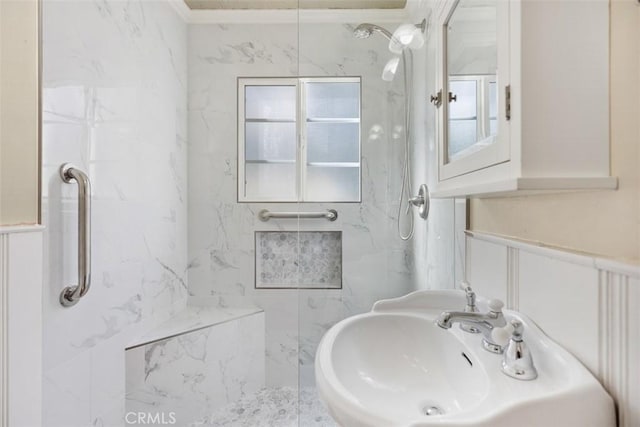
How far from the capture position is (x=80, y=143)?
A: 1.19m

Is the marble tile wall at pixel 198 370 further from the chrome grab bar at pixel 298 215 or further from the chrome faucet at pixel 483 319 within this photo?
the chrome faucet at pixel 483 319

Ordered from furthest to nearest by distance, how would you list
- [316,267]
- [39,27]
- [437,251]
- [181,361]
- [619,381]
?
[316,267] → [181,361] → [437,251] → [39,27] → [619,381]

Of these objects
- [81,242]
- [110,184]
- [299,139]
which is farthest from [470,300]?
[110,184]

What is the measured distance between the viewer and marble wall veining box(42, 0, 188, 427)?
106 centimetres

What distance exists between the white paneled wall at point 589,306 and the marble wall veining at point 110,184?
1401 millimetres

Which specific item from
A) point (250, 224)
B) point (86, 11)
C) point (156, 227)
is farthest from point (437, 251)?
point (86, 11)

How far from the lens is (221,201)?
1.93m

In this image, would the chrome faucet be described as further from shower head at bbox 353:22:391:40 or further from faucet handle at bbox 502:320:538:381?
shower head at bbox 353:22:391:40

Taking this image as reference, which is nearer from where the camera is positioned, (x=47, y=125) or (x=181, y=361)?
(x=47, y=125)

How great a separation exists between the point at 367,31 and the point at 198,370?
198cm

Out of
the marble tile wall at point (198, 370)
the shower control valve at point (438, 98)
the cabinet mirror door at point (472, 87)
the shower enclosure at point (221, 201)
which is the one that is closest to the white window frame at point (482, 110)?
the cabinet mirror door at point (472, 87)

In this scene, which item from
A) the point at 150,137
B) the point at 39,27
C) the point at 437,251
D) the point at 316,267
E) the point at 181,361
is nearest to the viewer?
the point at 39,27

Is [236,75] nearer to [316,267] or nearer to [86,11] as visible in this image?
[86,11]

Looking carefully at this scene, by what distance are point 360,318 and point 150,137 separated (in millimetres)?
1437
